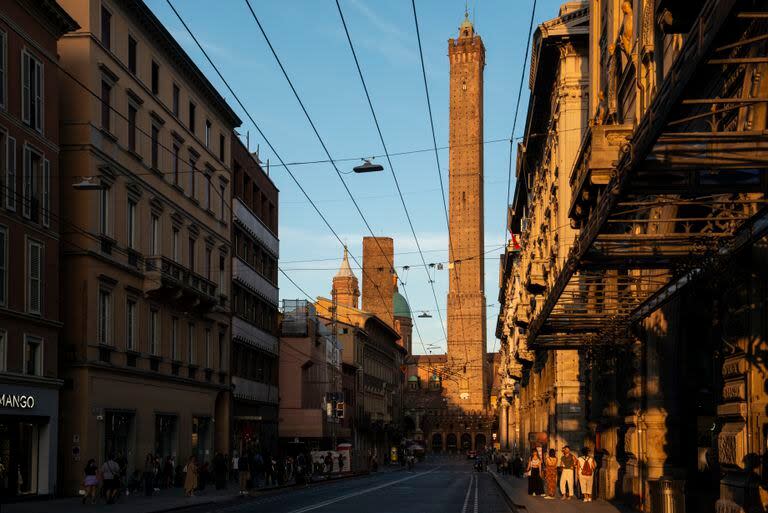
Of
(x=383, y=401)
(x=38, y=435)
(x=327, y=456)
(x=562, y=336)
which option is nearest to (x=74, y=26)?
(x=38, y=435)

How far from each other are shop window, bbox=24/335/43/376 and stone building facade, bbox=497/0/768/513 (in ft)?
47.1

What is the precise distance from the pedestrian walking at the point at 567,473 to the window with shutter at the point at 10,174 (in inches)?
A: 701

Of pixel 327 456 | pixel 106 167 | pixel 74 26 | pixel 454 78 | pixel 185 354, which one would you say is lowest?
pixel 327 456

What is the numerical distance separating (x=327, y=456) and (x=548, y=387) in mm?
23425

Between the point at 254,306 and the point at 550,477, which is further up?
the point at 254,306

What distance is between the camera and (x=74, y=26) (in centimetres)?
3697

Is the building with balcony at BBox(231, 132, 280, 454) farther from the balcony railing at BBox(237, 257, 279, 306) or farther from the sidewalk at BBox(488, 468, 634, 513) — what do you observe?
the sidewalk at BBox(488, 468, 634, 513)

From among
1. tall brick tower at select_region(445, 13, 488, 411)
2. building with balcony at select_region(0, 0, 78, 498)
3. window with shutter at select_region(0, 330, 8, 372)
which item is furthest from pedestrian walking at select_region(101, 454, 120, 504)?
tall brick tower at select_region(445, 13, 488, 411)

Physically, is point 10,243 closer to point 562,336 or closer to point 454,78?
point 562,336

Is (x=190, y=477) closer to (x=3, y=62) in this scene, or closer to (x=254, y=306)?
(x=3, y=62)

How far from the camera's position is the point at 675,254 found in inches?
734

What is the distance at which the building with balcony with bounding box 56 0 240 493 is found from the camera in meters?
38.7

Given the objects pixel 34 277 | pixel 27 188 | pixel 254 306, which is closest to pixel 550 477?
pixel 34 277

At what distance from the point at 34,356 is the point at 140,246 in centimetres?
1004
